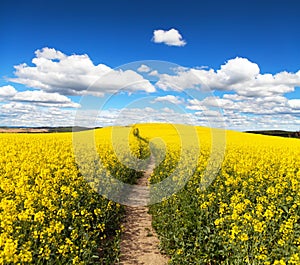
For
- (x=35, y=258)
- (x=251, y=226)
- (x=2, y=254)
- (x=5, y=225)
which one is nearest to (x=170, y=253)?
(x=251, y=226)

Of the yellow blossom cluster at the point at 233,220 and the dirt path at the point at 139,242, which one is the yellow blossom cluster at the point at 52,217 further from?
the yellow blossom cluster at the point at 233,220

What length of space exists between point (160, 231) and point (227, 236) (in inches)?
121

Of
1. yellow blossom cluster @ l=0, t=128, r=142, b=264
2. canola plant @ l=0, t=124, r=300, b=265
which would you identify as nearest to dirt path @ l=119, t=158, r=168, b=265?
canola plant @ l=0, t=124, r=300, b=265

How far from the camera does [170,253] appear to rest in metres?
7.10

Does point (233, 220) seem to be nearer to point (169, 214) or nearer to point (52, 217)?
point (169, 214)

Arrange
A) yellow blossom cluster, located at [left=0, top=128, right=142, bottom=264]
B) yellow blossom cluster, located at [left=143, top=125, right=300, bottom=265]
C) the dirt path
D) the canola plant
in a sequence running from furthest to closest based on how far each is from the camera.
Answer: the dirt path, yellow blossom cluster, located at [left=143, top=125, right=300, bottom=265], the canola plant, yellow blossom cluster, located at [left=0, top=128, right=142, bottom=264]

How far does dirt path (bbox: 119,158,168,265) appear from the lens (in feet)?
23.5

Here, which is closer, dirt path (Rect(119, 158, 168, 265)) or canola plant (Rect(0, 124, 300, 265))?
canola plant (Rect(0, 124, 300, 265))

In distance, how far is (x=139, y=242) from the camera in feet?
26.9

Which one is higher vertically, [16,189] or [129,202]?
[16,189]

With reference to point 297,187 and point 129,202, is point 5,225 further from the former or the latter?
point 129,202

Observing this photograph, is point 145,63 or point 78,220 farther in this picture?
point 145,63

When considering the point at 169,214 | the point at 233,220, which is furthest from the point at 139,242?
the point at 233,220

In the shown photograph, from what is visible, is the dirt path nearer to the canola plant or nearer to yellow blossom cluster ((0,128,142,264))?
the canola plant
